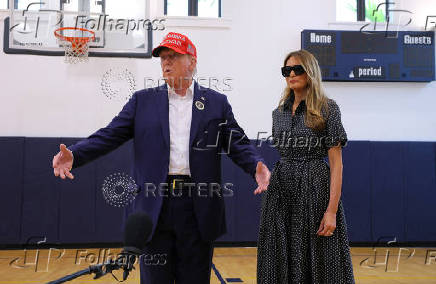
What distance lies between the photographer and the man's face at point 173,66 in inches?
86.6

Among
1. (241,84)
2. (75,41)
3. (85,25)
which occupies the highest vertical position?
(85,25)

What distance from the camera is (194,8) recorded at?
7.42 metres

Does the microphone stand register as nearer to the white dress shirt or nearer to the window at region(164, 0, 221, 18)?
the white dress shirt

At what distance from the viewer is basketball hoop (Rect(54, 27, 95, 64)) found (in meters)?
6.34

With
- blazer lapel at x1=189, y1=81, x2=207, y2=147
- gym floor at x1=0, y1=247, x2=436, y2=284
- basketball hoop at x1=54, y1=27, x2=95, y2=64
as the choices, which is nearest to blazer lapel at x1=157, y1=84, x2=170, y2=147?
blazer lapel at x1=189, y1=81, x2=207, y2=147

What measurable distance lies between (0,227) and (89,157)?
551cm

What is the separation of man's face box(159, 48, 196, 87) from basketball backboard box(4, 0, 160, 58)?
4.60 meters

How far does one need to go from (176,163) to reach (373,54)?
6176 millimetres

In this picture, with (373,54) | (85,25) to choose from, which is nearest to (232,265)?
(85,25)

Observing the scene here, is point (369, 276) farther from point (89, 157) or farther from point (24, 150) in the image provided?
point (24, 150)

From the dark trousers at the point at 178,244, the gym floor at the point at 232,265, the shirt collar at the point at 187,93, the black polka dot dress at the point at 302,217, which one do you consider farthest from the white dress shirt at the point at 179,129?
the gym floor at the point at 232,265

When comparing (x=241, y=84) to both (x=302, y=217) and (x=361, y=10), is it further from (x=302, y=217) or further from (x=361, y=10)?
(x=302, y=217)

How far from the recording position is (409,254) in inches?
260

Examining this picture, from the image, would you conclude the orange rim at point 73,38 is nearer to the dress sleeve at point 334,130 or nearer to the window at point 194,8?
the window at point 194,8
